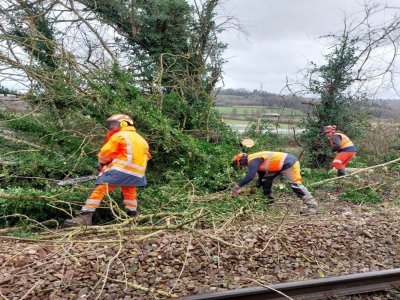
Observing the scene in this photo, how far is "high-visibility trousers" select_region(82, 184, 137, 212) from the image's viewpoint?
5746 millimetres

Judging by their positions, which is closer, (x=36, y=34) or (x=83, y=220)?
(x=83, y=220)

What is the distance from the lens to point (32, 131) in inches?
352

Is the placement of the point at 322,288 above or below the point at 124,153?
below

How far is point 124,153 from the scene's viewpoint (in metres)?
5.86

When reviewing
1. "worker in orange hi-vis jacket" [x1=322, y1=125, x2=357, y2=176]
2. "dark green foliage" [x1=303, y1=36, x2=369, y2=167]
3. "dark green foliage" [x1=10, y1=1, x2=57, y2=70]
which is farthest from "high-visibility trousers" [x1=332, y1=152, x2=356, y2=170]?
"dark green foliage" [x1=10, y1=1, x2=57, y2=70]

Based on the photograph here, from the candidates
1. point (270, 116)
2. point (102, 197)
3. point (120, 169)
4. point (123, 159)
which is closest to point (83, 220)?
point (102, 197)

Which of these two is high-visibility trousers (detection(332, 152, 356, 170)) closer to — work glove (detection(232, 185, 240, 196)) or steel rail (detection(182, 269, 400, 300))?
work glove (detection(232, 185, 240, 196))

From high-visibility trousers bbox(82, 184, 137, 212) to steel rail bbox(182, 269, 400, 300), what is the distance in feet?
9.18

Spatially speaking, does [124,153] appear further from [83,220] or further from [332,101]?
[332,101]

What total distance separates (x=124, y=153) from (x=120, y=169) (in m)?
0.26

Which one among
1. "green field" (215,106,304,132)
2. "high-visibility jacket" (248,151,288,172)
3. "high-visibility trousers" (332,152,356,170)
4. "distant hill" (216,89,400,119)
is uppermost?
"distant hill" (216,89,400,119)

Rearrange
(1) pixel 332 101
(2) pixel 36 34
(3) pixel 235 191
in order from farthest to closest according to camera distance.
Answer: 1. (1) pixel 332 101
2. (2) pixel 36 34
3. (3) pixel 235 191

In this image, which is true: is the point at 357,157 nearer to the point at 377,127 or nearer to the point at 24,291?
the point at 377,127

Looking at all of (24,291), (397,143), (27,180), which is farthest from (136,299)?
(397,143)
